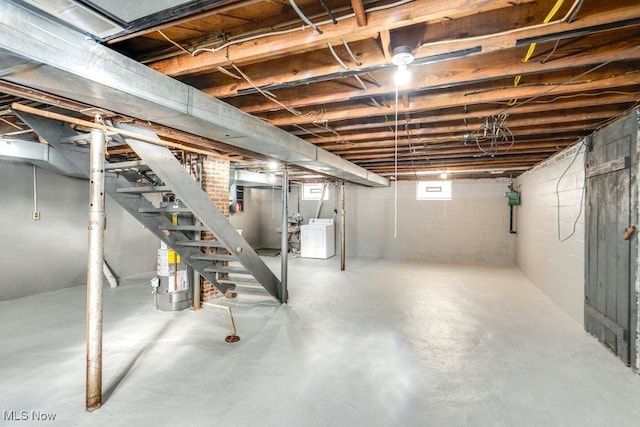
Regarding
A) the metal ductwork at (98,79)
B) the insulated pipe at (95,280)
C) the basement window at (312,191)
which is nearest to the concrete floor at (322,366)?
the insulated pipe at (95,280)

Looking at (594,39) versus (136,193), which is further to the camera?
(136,193)

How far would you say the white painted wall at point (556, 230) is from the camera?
11.3 feet

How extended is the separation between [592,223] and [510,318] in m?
1.34

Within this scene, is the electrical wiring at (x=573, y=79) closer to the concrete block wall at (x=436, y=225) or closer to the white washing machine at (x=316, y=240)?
the concrete block wall at (x=436, y=225)

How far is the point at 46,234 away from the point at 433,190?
766 cm

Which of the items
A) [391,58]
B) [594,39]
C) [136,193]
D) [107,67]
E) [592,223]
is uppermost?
[594,39]

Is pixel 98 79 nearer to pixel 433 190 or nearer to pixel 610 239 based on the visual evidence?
pixel 610 239

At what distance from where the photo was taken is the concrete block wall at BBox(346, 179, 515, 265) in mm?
7023

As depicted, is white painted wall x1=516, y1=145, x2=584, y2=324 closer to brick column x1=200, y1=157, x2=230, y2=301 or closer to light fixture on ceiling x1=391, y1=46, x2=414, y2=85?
light fixture on ceiling x1=391, y1=46, x2=414, y2=85

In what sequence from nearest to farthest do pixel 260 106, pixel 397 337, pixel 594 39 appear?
1. pixel 594 39
2. pixel 260 106
3. pixel 397 337

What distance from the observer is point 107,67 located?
150 cm

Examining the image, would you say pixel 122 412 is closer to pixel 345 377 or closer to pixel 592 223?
pixel 345 377

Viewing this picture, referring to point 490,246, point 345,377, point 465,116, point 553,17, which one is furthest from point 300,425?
point 490,246

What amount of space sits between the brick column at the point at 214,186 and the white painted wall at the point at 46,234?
2.50m
